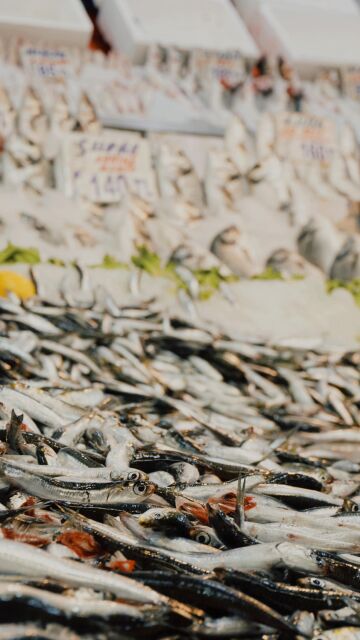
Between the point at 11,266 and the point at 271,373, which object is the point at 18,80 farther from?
the point at 271,373

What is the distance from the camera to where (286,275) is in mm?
6250

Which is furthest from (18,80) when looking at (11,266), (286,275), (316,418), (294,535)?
(294,535)

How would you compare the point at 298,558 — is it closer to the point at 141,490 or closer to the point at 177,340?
the point at 141,490

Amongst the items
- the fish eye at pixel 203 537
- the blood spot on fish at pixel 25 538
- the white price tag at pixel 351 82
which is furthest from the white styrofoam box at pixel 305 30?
the blood spot on fish at pixel 25 538

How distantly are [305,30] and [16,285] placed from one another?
713cm

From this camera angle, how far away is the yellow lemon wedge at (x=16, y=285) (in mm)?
4902

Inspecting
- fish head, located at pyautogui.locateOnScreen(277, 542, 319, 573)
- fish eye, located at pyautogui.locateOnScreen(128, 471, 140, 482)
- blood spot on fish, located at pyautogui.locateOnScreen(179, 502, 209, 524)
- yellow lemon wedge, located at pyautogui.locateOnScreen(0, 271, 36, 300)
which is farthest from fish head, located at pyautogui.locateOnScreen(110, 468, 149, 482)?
yellow lemon wedge, located at pyautogui.locateOnScreen(0, 271, 36, 300)

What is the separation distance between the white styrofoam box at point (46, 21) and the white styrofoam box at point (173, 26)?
53 centimetres

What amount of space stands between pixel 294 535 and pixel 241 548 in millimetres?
270

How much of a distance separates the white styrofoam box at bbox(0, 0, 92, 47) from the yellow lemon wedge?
414 cm

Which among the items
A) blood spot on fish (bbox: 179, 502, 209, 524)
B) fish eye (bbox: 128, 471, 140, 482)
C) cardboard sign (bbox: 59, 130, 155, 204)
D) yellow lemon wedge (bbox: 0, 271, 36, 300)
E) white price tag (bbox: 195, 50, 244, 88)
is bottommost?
blood spot on fish (bbox: 179, 502, 209, 524)

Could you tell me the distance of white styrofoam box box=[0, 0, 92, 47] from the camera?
8.02 m

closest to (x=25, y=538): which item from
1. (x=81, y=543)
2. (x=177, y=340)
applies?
(x=81, y=543)

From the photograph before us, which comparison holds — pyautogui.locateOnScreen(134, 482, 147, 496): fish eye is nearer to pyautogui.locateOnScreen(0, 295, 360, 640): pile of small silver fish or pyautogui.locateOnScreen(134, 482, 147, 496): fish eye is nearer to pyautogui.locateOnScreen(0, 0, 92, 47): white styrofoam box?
pyautogui.locateOnScreen(0, 295, 360, 640): pile of small silver fish
